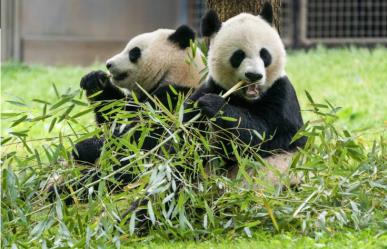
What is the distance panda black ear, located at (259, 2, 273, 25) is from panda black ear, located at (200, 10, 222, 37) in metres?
0.28

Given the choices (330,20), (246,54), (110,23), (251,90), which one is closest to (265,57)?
(246,54)

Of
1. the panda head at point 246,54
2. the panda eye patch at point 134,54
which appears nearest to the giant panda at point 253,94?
the panda head at point 246,54

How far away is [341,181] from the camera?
4848 millimetres

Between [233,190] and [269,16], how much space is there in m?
1.24

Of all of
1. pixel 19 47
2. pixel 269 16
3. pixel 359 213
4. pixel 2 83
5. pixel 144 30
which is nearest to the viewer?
pixel 359 213

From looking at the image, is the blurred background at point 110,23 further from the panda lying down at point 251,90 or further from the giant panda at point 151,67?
the panda lying down at point 251,90

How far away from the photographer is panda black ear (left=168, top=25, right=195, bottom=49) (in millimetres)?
5938

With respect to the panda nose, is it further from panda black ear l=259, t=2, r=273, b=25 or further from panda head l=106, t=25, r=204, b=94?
panda head l=106, t=25, r=204, b=94

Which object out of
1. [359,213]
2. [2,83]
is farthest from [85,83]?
[2,83]

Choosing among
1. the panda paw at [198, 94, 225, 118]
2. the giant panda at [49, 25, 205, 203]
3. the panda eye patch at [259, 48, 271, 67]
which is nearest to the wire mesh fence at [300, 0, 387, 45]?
the giant panda at [49, 25, 205, 203]

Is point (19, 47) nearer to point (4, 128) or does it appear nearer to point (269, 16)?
point (4, 128)

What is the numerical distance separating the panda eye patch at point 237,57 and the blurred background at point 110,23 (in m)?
8.03

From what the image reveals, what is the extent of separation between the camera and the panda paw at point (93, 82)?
19.6 feet

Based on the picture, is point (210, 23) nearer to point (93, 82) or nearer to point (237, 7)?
point (237, 7)
